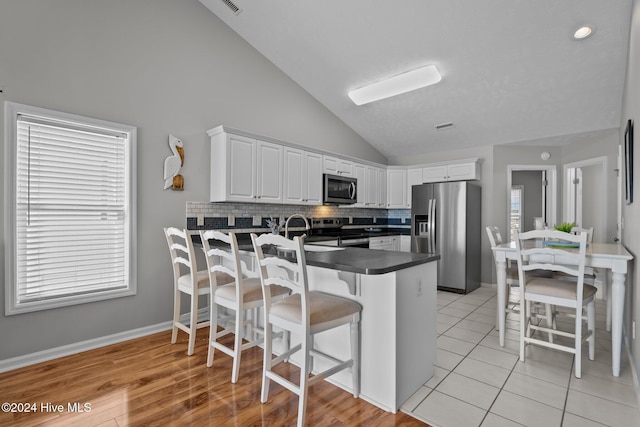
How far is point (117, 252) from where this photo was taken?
10.2ft

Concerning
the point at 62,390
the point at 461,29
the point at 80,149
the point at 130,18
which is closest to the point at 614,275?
the point at 461,29

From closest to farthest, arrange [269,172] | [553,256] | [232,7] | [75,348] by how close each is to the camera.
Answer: [553,256]
[75,348]
[232,7]
[269,172]

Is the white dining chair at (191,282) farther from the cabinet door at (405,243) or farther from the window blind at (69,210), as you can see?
the cabinet door at (405,243)

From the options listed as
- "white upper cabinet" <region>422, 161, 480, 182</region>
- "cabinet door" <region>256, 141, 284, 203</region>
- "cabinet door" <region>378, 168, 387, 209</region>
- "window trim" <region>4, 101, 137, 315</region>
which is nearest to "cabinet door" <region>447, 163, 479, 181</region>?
"white upper cabinet" <region>422, 161, 480, 182</region>

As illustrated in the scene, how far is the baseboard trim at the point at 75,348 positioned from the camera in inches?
100.0

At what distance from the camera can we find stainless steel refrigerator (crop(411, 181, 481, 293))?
193 inches

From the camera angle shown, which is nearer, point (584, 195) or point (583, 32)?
point (583, 32)

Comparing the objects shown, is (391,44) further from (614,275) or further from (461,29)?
(614,275)

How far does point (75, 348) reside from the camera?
2820mm

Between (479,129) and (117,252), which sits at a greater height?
(479,129)

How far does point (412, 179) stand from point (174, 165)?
13.4ft

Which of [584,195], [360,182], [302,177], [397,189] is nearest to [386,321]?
[302,177]

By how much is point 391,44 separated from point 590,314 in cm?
329

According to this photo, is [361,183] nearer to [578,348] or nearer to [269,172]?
[269,172]
